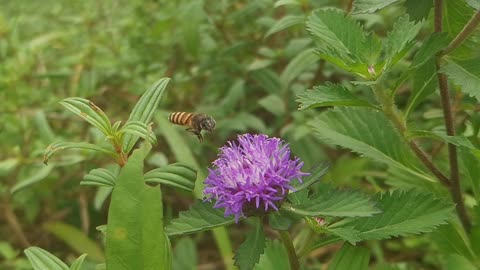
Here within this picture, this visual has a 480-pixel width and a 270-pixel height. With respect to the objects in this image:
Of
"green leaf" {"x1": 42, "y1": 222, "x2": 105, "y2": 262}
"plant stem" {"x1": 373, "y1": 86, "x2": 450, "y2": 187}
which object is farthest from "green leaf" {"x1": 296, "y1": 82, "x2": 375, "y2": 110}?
"green leaf" {"x1": 42, "y1": 222, "x2": 105, "y2": 262}

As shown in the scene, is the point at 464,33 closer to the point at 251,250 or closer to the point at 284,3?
the point at 251,250

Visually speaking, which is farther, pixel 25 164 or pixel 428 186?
Answer: pixel 25 164

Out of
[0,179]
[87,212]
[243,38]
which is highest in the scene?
[243,38]

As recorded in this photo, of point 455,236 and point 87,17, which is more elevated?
point 87,17

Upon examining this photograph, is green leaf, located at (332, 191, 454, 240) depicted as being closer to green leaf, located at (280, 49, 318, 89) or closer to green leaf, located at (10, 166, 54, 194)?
green leaf, located at (280, 49, 318, 89)

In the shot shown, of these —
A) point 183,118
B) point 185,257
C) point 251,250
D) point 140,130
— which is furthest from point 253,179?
point 185,257

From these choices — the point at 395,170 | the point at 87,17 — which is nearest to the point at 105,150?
the point at 395,170

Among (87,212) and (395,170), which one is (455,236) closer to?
(395,170)

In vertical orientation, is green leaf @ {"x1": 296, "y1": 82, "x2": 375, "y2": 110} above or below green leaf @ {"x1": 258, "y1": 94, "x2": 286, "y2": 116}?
above
